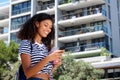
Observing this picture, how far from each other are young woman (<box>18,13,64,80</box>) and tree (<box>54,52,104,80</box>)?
1906 centimetres

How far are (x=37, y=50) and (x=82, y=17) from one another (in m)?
36.0

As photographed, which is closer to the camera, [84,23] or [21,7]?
[84,23]

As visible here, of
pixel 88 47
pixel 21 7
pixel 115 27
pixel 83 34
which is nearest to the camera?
pixel 88 47

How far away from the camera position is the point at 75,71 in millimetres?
23047

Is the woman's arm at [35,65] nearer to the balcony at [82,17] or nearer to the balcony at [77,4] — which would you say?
the balcony at [82,17]

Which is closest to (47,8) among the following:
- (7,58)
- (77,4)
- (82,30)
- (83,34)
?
(77,4)

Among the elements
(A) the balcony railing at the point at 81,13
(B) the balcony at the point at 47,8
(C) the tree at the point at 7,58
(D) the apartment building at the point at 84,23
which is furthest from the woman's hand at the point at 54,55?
(B) the balcony at the point at 47,8

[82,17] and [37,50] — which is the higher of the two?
[37,50]

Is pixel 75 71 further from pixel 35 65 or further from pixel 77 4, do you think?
pixel 35 65

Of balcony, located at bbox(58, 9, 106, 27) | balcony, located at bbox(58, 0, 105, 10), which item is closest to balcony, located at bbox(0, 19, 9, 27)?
balcony, located at bbox(58, 0, 105, 10)

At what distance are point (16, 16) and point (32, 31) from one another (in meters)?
42.5

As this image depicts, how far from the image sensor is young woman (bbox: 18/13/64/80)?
303 cm

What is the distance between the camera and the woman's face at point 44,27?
10.7 feet

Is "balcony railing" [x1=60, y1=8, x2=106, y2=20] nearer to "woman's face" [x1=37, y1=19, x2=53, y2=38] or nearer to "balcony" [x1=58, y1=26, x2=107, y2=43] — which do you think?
"balcony" [x1=58, y1=26, x2=107, y2=43]
